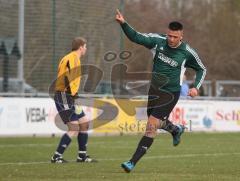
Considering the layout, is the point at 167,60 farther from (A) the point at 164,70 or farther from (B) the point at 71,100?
(B) the point at 71,100

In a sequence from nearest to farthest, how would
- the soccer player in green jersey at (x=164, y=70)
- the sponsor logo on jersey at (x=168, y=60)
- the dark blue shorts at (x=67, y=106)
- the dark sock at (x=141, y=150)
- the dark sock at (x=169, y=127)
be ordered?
the dark sock at (x=141, y=150)
the soccer player in green jersey at (x=164, y=70)
the sponsor logo on jersey at (x=168, y=60)
the dark sock at (x=169, y=127)
the dark blue shorts at (x=67, y=106)

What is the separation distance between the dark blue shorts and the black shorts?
8.44 ft

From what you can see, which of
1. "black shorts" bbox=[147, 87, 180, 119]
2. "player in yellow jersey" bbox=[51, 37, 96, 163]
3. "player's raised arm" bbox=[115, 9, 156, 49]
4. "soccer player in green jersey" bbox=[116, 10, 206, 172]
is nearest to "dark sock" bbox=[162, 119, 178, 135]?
"soccer player in green jersey" bbox=[116, 10, 206, 172]

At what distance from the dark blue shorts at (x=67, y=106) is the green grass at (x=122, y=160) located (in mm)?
913

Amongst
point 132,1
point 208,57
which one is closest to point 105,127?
point 132,1

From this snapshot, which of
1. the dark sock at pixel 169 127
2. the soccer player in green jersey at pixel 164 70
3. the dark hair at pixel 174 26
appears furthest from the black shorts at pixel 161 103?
the dark hair at pixel 174 26

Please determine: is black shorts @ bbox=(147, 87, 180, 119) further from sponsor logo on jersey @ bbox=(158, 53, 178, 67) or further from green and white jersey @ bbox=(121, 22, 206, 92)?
sponsor logo on jersey @ bbox=(158, 53, 178, 67)

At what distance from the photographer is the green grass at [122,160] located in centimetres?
1168

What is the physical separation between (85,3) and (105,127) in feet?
18.0

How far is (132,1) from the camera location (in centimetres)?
4422

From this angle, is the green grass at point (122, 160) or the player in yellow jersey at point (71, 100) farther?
the player in yellow jersey at point (71, 100)

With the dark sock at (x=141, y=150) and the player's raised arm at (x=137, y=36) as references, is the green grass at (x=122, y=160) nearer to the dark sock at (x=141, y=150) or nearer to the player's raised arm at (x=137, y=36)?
the dark sock at (x=141, y=150)

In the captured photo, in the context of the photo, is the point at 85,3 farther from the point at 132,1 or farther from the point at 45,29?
the point at 132,1

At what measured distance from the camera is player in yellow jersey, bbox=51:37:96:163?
14695 mm
